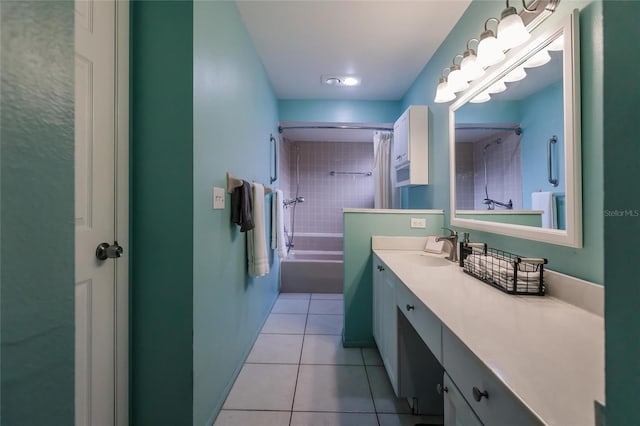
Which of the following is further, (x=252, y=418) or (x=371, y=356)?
(x=371, y=356)

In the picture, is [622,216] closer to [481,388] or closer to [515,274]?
[481,388]

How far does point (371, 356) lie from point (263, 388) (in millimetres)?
849

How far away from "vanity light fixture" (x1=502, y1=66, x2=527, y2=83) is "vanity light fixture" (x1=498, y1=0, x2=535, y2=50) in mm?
115

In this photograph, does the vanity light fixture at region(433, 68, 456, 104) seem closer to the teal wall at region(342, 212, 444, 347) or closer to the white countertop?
the teal wall at region(342, 212, 444, 347)

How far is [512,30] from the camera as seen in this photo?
123cm

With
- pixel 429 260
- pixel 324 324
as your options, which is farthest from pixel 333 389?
pixel 429 260

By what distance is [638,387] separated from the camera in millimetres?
239

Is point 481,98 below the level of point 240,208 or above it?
above

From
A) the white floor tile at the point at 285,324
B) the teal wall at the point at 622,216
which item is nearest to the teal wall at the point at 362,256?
the white floor tile at the point at 285,324

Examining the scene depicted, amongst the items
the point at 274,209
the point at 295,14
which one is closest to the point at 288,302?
the point at 274,209

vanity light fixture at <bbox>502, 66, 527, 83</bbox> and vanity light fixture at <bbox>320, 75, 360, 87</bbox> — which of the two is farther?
vanity light fixture at <bbox>320, 75, 360, 87</bbox>

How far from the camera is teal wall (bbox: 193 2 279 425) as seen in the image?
124cm

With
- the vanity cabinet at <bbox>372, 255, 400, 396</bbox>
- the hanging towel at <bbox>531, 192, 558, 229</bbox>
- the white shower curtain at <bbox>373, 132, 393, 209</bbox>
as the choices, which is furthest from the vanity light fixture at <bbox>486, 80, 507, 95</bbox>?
the white shower curtain at <bbox>373, 132, 393, 209</bbox>

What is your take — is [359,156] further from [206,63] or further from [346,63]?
[206,63]
